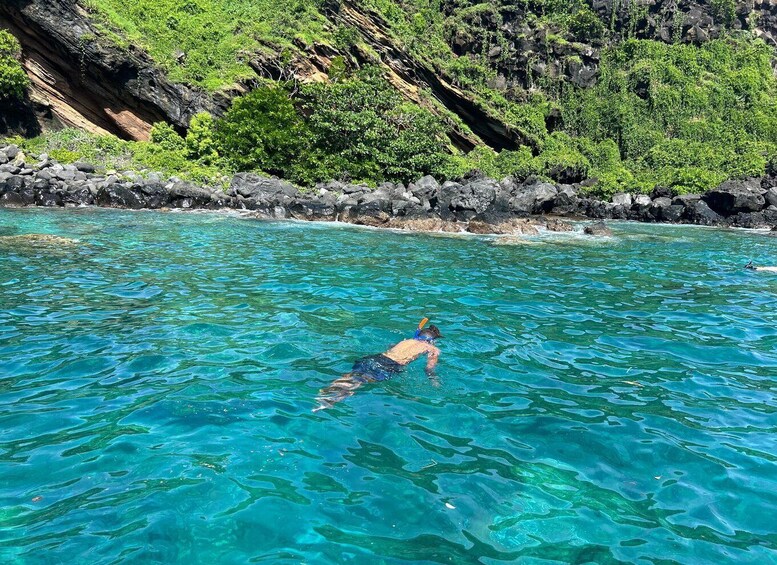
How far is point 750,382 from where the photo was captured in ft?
22.5

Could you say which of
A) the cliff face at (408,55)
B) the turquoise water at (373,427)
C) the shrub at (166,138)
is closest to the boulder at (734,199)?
the cliff face at (408,55)

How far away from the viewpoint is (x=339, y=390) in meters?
6.11

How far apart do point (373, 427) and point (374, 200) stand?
78.2ft

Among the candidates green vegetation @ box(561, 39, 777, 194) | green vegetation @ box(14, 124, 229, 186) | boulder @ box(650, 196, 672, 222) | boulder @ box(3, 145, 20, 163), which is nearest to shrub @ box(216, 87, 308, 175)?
green vegetation @ box(14, 124, 229, 186)

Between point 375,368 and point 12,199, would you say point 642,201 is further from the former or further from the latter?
point 12,199

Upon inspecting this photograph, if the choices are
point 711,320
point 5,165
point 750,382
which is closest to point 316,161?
point 5,165

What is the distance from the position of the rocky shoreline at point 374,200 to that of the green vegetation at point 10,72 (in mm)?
5231

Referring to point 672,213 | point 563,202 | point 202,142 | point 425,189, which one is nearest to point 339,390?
point 425,189

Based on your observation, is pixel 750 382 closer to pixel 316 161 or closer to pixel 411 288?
pixel 411 288

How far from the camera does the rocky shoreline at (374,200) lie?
25969 mm

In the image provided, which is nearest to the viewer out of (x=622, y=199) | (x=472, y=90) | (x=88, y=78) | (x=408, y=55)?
(x=88, y=78)

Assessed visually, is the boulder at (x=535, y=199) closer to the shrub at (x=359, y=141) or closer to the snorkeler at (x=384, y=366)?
the shrub at (x=359, y=141)

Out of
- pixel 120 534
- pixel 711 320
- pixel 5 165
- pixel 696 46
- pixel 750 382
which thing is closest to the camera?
pixel 120 534

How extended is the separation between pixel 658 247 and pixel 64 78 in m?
38.4
